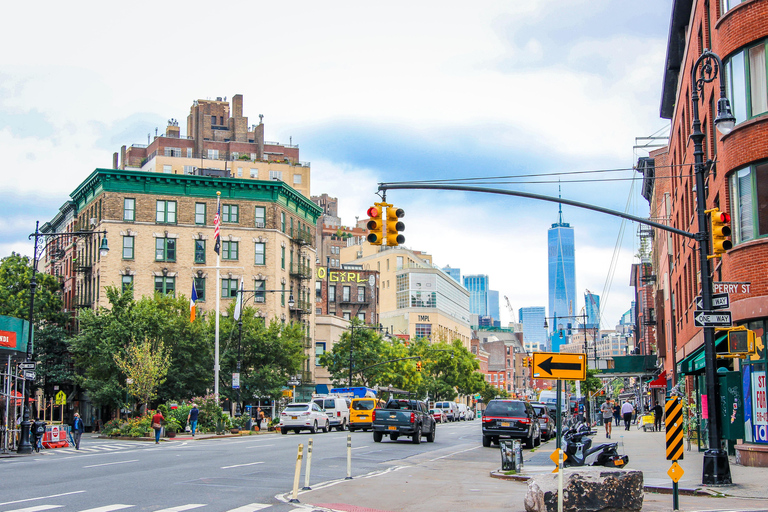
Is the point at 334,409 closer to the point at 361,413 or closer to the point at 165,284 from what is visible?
the point at 361,413

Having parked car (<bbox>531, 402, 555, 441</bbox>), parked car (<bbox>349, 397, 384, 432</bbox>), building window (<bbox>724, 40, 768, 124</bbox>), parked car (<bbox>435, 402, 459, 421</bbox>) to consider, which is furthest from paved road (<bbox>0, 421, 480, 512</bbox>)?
parked car (<bbox>435, 402, 459, 421</bbox>)

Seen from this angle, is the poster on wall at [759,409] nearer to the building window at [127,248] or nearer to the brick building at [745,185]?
the brick building at [745,185]

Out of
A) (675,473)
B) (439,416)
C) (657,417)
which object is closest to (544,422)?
(657,417)

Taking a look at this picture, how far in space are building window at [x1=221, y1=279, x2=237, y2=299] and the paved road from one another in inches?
1527

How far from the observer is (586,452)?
58.9ft

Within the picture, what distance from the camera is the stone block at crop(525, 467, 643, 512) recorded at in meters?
Answer: 13.0

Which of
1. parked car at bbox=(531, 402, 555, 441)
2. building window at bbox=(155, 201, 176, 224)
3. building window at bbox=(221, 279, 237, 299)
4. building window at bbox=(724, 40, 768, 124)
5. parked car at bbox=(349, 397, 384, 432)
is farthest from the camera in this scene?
building window at bbox=(221, 279, 237, 299)

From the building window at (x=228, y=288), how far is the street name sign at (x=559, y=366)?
55913 mm

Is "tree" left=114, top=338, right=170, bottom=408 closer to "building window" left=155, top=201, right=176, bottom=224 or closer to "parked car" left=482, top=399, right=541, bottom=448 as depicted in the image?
"building window" left=155, top=201, right=176, bottom=224

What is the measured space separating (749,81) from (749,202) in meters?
3.34

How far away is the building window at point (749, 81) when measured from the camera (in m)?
22.3

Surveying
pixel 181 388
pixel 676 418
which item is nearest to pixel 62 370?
pixel 181 388

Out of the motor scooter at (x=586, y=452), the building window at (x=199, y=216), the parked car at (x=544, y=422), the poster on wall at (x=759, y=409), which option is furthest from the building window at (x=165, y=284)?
the motor scooter at (x=586, y=452)

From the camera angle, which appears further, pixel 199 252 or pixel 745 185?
pixel 199 252
